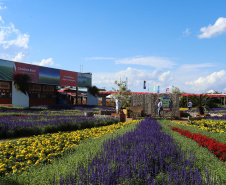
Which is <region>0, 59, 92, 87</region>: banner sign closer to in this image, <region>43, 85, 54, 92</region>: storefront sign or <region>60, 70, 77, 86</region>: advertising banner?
<region>60, 70, 77, 86</region>: advertising banner

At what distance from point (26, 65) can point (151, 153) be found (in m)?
28.5

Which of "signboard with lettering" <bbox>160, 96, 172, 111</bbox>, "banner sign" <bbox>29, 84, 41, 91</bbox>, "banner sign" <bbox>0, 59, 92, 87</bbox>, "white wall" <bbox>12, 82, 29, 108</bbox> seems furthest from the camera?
"banner sign" <bbox>29, 84, 41, 91</bbox>

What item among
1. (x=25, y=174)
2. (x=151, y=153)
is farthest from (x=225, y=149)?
(x=25, y=174)

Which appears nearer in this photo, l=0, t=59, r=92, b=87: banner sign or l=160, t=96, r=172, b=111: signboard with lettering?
l=160, t=96, r=172, b=111: signboard with lettering

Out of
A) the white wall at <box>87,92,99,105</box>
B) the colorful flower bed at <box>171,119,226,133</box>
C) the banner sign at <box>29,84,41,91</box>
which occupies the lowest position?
the colorful flower bed at <box>171,119,226,133</box>

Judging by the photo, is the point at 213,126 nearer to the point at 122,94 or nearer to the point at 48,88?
the point at 122,94

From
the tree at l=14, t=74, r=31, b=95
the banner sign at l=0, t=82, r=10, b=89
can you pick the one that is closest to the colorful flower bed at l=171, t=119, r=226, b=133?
the tree at l=14, t=74, r=31, b=95

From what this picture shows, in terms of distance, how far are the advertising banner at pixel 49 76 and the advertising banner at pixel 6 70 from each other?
4.79m

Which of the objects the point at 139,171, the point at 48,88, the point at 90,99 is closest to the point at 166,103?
the point at 139,171

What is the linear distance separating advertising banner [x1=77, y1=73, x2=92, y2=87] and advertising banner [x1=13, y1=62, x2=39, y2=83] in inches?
366

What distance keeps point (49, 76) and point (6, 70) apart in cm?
714

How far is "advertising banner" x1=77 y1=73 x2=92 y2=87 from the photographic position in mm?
38906

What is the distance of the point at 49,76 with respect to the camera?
108ft

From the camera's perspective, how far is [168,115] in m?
20.5
